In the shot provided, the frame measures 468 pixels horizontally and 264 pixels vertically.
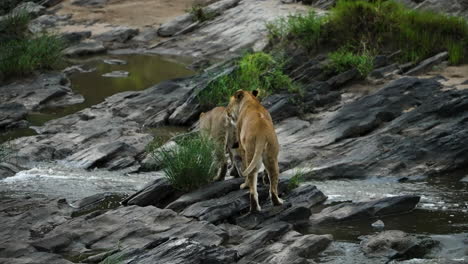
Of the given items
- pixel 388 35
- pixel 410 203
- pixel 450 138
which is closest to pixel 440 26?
pixel 388 35

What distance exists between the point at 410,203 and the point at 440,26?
28.6 feet

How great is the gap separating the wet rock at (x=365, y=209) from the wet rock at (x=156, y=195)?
1987 mm

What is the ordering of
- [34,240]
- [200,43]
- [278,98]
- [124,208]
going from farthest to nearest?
[200,43]
[278,98]
[124,208]
[34,240]

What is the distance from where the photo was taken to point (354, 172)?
14188 millimetres

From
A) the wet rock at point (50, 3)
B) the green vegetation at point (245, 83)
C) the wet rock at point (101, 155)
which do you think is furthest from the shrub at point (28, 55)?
the wet rock at point (50, 3)

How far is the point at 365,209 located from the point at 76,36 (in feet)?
65.1

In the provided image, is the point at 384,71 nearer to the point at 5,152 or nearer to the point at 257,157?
the point at 5,152

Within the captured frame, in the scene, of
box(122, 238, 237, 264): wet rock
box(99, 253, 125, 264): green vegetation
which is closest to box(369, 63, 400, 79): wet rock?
box(122, 238, 237, 264): wet rock

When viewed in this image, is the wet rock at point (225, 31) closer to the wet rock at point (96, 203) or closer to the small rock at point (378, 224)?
the wet rock at point (96, 203)

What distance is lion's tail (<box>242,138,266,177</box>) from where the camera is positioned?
1065cm

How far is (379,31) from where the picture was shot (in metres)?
20.4

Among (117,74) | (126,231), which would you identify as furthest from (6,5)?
(126,231)

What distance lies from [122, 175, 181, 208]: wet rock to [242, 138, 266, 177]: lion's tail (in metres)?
1.66

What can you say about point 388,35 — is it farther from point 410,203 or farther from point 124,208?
point 124,208
